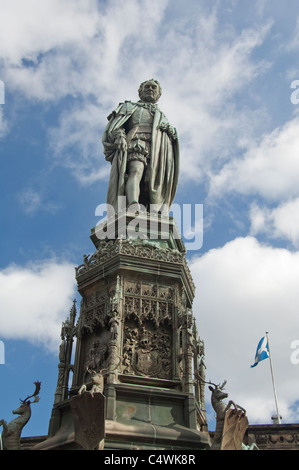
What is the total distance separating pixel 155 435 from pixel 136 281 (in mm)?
5462

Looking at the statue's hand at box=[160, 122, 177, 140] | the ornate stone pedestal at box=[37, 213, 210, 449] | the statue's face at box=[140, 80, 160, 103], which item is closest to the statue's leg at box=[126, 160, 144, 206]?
the ornate stone pedestal at box=[37, 213, 210, 449]

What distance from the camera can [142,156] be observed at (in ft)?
80.3

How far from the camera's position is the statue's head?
91.1 feet

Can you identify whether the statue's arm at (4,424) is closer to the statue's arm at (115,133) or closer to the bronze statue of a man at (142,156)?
the bronze statue of a man at (142,156)

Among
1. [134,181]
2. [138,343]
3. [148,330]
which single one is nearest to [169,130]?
[134,181]

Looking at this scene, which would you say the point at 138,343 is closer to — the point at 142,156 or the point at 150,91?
the point at 142,156

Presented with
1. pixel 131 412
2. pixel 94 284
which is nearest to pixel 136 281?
pixel 94 284

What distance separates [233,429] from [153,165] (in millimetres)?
12359

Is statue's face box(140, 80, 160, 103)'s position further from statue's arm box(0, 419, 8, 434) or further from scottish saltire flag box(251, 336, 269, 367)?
statue's arm box(0, 419, 8, 434)

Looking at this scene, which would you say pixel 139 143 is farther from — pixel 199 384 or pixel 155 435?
pixel 155 435

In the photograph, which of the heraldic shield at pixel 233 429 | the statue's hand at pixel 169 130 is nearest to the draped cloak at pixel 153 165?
the statue's hand at pixel 169 130

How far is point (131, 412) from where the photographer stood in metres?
16.8

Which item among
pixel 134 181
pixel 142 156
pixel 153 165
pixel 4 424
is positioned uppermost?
pixel 142 156

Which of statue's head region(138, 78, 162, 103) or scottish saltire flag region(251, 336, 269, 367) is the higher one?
statue's head region(138, 78, 162, 103)
